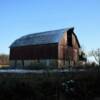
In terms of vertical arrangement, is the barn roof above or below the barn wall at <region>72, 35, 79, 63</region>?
above

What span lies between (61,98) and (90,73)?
14.3 ft

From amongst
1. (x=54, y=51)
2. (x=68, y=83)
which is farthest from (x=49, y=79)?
(x=54, y=51)

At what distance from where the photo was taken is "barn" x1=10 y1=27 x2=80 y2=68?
156ft

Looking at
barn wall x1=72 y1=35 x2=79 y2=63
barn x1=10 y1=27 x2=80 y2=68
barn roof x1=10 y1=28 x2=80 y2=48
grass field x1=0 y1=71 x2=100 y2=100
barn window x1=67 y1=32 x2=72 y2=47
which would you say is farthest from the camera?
barn wall x1=72 y1=35 x2=79 y2=63

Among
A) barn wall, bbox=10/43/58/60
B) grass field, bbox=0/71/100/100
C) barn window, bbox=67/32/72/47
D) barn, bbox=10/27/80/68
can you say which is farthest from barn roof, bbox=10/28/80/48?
grass field, bbox=0/71/100/100

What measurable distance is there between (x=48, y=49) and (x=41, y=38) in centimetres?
333

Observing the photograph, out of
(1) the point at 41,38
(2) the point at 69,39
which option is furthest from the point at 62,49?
(1) the point at 41,38

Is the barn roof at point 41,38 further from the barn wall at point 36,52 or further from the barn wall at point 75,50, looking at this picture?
the barn wall at point 75,50

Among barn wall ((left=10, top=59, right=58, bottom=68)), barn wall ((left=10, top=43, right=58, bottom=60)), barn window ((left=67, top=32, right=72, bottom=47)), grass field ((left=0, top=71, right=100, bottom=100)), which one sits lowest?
grass field ((left=0, top=71, right=100, bottom=100))

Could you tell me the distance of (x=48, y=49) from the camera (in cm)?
4781

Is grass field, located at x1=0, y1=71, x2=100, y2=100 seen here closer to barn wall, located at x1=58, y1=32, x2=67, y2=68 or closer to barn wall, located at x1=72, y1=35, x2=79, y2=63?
barn wall, located at x1=58, y1=32, x2=67, y2=68

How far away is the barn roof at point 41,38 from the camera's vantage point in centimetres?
4766

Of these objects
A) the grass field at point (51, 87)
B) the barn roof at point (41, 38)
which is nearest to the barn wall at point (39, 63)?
the barn roof at point (41, 38)

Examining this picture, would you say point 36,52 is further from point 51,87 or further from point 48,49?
point 51,87
